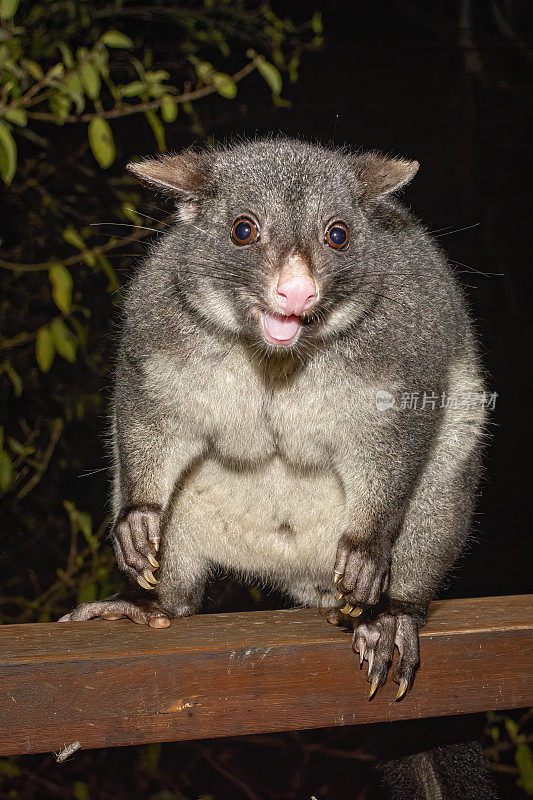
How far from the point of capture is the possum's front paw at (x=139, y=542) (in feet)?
7.93

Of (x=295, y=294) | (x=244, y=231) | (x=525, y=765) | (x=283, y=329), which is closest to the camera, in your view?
(x=295, y=294)

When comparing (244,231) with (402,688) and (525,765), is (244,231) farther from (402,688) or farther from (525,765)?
(525,765)

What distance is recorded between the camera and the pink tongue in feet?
6.82

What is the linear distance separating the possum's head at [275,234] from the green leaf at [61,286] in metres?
0.80

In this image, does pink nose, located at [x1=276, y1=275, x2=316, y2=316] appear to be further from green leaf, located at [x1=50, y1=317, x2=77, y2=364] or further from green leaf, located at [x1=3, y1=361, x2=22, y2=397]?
green leaf, located at [x1=3, y1=361, x2=22, y2=397]

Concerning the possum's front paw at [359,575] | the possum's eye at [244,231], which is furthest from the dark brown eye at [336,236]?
the possum's front paw at [359,575]

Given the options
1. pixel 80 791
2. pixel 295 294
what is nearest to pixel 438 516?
pixel 295 294

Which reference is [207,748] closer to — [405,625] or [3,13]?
[405,625]

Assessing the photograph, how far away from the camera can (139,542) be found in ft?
7.93

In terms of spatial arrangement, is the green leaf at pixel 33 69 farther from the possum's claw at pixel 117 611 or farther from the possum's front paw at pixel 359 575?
the possum's front paw at pixel 359 575

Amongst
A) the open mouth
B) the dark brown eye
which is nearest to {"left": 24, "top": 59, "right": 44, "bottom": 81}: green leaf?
the dark brown eye

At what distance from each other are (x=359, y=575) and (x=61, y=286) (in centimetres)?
154

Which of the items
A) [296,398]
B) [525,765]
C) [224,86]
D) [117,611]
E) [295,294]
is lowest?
[525,765]

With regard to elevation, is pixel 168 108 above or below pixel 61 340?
above
